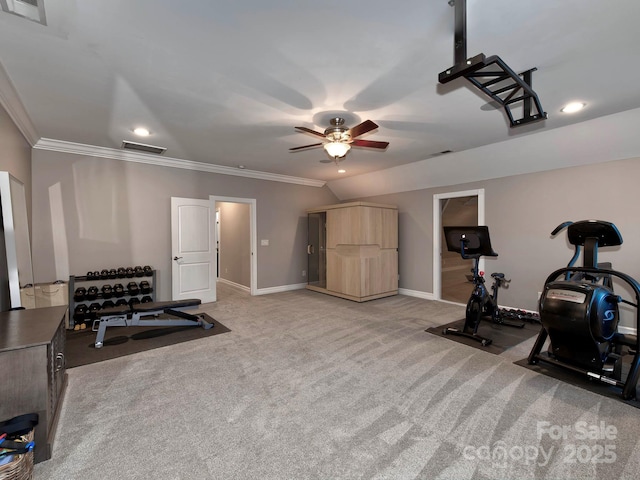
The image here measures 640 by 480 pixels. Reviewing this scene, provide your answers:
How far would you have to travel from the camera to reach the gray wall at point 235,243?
6762mm

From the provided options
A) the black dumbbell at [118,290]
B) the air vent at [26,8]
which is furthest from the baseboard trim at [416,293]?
the air vent at [26,8]

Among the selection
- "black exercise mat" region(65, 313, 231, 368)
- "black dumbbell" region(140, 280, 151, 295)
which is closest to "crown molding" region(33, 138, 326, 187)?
"black dumbbell" region(140, 280, 151, 295)

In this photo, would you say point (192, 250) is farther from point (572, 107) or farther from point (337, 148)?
point (572, 107)

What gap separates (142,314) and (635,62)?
5.69 metres

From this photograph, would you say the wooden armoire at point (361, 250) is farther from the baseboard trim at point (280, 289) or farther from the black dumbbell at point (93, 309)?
the black dumbbell at point (93, 309)

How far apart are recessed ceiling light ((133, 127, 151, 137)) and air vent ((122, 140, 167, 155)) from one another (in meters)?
0.48

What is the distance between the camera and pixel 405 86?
2.65 metres

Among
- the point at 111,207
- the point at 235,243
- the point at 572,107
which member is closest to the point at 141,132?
the point at 111,207

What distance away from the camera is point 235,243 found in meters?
7.33

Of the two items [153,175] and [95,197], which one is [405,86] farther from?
[95,197]

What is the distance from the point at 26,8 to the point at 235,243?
230 inches

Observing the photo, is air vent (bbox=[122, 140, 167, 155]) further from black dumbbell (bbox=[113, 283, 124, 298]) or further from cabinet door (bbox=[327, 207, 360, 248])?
cabinet door (bbox=[327, 207, 360, 248])

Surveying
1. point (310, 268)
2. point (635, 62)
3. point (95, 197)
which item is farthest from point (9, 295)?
point (635, 62)

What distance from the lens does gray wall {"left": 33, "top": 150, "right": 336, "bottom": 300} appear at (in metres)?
4.25
